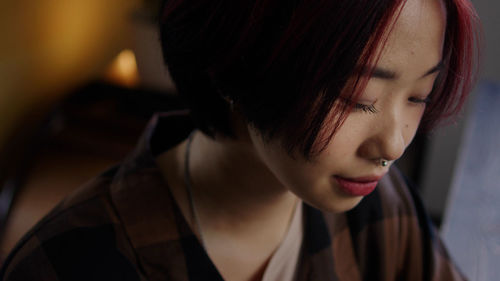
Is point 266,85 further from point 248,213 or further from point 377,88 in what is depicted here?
point 248,213

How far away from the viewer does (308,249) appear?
0.79 meters

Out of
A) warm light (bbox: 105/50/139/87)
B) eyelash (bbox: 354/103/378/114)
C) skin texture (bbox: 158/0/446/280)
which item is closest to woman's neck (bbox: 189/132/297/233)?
skin texture (bbox: 158/0/446/280)

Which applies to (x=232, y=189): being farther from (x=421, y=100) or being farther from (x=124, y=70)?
(x=124, y=70)

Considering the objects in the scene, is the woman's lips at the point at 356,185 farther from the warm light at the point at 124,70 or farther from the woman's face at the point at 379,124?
the warm light at the point at 124,70

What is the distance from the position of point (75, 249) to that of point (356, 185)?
Answer: 1.26 ft

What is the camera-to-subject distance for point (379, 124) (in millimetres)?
536

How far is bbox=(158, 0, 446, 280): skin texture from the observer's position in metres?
0.50

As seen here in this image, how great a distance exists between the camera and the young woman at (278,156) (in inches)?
19.2

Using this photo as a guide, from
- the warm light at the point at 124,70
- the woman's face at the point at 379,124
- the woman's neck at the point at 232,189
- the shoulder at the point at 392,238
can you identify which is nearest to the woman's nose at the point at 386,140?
the woman's face at the point at 379,124

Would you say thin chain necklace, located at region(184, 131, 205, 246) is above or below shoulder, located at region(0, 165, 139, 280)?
above

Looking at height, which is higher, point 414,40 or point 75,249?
point 414,40

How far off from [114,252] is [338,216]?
38 centimetres

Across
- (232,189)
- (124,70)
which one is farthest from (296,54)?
(124,70)

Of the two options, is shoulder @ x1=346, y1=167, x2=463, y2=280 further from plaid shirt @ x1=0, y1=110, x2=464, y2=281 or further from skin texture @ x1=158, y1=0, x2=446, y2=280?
skin texture @ x1=158, y1=0, x2=446, y2=280
